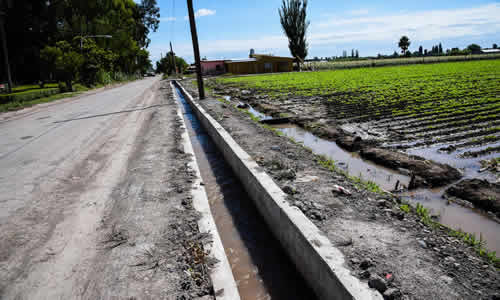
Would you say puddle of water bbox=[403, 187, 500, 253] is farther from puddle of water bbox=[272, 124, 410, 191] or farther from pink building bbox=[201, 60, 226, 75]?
pink building bbox=[201, 60, 226, 75]

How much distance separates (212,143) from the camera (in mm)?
7539

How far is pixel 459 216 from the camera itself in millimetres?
3506

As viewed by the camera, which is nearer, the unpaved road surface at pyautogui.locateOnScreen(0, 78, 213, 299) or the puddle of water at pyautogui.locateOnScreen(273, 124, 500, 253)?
the unpaved road surface at pyautogui.locateOnScreen(0, 78, 213, 299)

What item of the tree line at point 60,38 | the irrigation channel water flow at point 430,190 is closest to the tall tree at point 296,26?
the tree line at point 60,38

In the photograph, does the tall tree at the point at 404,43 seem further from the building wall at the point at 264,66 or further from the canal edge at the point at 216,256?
the canal edge at the point at 216,256

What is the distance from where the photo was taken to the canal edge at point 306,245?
6.66ft

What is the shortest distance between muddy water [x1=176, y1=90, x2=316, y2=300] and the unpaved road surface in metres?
0.44

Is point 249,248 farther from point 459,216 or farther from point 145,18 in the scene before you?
point 145,18

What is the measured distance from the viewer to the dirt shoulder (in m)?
2.12

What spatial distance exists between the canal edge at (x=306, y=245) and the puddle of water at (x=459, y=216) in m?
1.89

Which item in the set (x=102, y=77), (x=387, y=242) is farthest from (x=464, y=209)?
(x=102, y=77)

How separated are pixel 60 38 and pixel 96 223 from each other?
141 ft

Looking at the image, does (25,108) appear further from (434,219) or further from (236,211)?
(434,219)

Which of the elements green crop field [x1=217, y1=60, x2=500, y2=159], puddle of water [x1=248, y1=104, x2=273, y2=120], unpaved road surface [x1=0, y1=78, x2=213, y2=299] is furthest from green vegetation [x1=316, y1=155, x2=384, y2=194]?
puddle of water [x1=248, y1=104, x2=273, y2=120]
